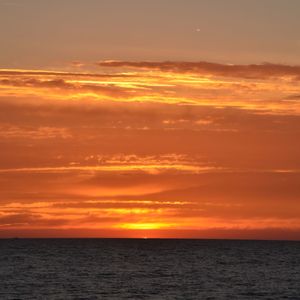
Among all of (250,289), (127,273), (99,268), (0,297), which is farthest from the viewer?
(99,268)

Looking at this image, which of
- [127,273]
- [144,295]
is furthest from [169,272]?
[144,295]

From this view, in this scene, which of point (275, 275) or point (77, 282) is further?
point (275, 275)

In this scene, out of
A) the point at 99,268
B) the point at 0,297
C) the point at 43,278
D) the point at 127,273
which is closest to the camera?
the point at 0,297

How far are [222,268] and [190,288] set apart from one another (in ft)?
125

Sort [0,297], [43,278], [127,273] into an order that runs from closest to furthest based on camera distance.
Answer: [0,297], [43,278], [127,273]

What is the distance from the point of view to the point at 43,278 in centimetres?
10506

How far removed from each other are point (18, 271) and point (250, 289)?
36508 millimetres

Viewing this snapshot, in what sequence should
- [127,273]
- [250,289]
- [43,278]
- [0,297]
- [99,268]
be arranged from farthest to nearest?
[99,268] < [127,273] < [43,278] < [250,289] < [0,297]

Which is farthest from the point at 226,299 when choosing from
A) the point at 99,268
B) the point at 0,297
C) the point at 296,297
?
the point at 99,268

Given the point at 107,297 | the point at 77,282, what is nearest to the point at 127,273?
the point at 77,282

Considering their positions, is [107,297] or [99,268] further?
[99,268]

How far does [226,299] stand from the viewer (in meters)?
83.2

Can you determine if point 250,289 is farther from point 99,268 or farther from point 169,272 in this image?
point 99,268

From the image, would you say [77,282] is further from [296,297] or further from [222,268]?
[222,268]
